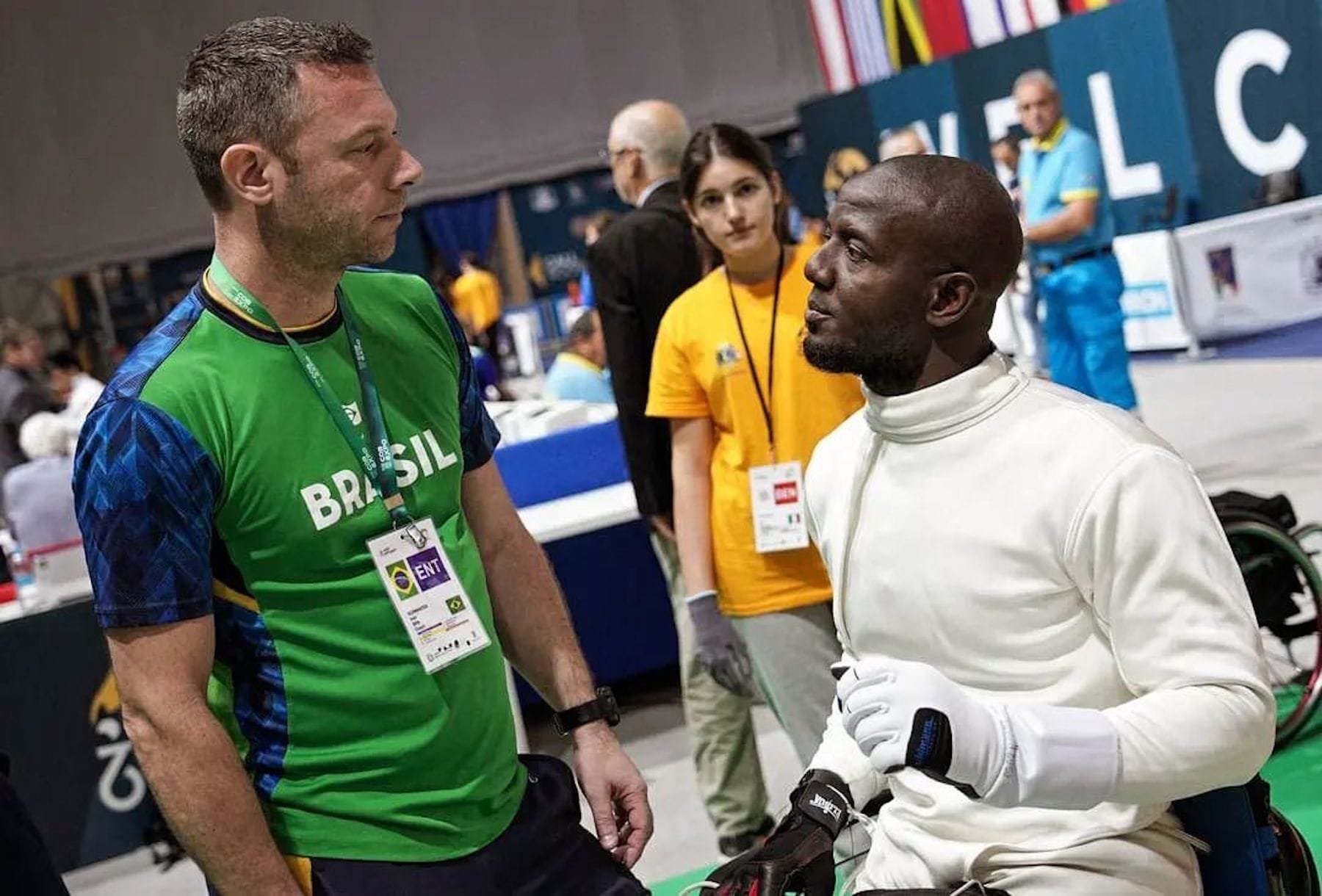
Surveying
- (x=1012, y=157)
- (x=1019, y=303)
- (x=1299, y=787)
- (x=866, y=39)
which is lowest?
(x=1299, y=787)

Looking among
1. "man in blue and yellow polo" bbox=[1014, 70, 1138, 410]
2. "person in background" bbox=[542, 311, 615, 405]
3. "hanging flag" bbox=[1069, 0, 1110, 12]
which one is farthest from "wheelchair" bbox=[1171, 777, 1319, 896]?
"hanging flag" bbox=[1069, 0, 1110, 12]

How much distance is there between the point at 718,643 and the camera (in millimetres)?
3254

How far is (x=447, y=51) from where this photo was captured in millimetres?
18797

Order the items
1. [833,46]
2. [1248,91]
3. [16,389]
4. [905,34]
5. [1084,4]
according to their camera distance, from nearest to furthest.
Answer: [1248,91] → [16,389] → [1084,4] → [905,34] → [833,46]

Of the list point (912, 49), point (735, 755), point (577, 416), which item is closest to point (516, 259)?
point (912, 49)

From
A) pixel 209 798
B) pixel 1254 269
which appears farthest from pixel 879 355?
pixel 1254 269

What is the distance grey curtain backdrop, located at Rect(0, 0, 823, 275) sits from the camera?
17703mm

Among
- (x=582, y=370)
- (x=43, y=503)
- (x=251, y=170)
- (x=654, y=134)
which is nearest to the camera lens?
(x=251, y=170)

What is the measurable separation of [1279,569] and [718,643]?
54.3 inches

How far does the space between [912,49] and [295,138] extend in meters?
13.9

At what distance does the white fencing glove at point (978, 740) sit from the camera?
1425 millimetres

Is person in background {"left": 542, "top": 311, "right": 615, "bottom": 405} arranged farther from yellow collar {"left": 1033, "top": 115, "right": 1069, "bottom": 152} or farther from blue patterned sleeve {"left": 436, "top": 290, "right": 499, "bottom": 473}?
blue patterned sleeve {"left": 436, "top": 290, "right": 499, "bottom": 473}

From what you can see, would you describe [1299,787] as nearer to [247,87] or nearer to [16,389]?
[247,87]

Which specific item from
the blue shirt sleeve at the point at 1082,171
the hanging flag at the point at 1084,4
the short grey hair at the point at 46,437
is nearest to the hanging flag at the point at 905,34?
the hanging flag at the point at 1084,4
